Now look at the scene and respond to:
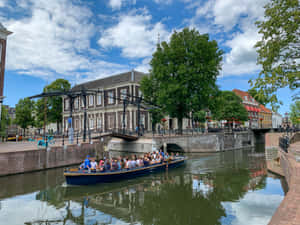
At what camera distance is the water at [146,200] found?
9.31m

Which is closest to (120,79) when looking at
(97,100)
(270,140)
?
(97,100)

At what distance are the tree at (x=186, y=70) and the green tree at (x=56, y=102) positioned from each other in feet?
96.7

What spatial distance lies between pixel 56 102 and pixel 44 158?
39157 mm

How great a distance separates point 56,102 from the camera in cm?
5475

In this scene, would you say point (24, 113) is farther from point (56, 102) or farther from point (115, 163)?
point (115, 163)

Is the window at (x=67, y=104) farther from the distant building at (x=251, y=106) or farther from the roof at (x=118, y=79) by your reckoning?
the distant building at (x=251, y=106)

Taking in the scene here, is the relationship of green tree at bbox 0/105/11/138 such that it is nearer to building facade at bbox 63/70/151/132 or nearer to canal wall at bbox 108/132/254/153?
building facade at bbox 63/70/151/132

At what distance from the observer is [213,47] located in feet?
98.4

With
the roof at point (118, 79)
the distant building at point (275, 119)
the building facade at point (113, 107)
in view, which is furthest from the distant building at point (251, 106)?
the building facade at point (113, 107)

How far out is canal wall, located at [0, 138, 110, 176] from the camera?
1639cm

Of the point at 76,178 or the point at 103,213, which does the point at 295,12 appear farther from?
the point at 76,178

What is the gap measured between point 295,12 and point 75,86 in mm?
52407

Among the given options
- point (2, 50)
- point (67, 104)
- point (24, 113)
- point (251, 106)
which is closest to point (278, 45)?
point (2, 50)

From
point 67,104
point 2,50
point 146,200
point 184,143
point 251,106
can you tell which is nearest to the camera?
point 146,200
